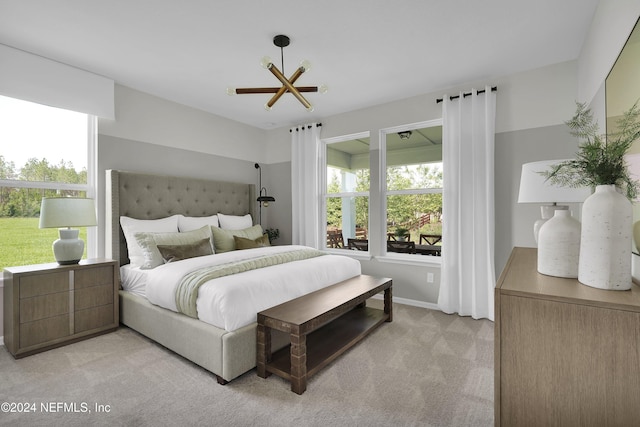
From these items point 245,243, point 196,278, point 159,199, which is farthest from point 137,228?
point 196,278

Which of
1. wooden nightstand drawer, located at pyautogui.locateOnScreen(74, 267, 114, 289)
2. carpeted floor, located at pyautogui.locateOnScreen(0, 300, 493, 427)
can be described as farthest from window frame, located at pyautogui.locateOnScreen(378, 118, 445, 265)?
wooden nightstand drawer, located at pyautogui.locateOnScreen(74, 267, 114, 289)

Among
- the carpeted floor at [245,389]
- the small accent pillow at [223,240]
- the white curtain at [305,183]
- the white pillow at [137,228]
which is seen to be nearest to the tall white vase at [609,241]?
the carpeted floor at [245,389]

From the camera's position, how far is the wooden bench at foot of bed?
203 centimetres

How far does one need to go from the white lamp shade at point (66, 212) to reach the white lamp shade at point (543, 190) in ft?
11.5

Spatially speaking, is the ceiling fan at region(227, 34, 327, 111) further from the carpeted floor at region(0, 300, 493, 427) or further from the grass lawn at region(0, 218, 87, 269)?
the grass lawn at region(0, 218, 87, 269)

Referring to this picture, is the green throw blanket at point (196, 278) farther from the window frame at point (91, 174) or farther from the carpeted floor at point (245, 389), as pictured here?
the window frame at point (91, 174)

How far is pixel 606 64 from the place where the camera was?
1.92 m

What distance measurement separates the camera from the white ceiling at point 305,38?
2.14 meters

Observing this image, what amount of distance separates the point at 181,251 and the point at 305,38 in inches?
90.9

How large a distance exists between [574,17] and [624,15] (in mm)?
A: 849

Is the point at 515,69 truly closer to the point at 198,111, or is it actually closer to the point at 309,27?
the point at 309,27

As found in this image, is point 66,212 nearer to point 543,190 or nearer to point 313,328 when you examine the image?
point 313,328

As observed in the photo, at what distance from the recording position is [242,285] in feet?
7.33

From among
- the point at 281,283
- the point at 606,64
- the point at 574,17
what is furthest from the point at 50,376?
the point at 574,17
